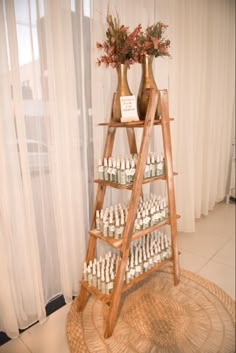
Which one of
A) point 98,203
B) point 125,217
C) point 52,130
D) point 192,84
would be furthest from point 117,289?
point 192,84

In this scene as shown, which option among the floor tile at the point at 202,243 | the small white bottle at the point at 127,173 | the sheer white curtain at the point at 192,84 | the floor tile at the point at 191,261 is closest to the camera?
the small white bottle at the point at 127,173

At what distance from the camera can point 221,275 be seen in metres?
1.81

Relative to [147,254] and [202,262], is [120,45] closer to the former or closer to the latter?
[147,254]

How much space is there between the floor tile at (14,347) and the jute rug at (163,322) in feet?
0.82

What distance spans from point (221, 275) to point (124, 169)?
4.10 ft

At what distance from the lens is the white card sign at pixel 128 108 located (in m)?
1.21

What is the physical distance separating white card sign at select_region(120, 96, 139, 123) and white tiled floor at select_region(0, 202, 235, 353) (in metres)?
1.28

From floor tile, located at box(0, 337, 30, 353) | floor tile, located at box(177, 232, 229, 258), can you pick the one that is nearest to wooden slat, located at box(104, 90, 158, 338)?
floor tile, located at box(0, 337, 30, 353)

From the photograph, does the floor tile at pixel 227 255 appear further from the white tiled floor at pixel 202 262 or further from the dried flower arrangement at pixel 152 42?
the dried flower arrangement at pixel 152 42

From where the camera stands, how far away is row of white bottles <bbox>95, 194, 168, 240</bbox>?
1.30 metres

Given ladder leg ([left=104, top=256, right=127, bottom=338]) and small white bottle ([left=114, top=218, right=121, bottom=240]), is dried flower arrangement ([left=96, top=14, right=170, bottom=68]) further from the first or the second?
ladder leg ([left=104, top=256, right=127, bottom=338])

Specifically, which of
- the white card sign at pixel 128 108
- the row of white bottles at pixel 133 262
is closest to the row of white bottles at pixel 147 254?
the row of white bottles at pixel 133 262

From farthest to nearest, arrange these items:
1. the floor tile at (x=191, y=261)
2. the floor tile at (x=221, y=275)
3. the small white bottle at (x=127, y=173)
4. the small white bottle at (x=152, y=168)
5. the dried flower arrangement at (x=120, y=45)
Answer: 1. the floor tile at (x=191, y=261)
2. the floor tile at (x=221, y=275)
3. the small white bottle at (x=152, y=168)
4. the small white bottle at (x=127, y=173)
5. the dried flower arrangement at (x=120, y=45)

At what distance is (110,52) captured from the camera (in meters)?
1.17
